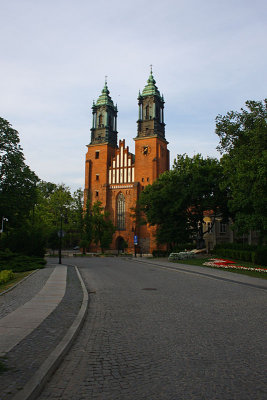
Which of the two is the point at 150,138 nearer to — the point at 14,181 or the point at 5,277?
the point at 14,181

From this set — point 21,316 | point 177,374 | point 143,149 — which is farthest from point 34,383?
point 143,149

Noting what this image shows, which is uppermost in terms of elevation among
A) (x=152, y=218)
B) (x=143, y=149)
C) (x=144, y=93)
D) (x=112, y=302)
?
(x=144, y=93)

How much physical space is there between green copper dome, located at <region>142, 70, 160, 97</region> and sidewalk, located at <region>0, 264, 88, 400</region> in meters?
62.3

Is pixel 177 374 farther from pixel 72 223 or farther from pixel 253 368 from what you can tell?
pixel 72 223

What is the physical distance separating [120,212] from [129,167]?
9.13 meters

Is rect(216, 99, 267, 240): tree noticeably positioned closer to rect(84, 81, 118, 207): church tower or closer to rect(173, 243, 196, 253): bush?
rect(173, 243, 196, 253): bush

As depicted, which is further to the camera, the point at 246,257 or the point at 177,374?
the point at 246,257

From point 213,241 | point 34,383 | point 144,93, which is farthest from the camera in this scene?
point 144,93

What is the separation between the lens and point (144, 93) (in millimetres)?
69188

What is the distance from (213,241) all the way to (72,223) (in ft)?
85.6

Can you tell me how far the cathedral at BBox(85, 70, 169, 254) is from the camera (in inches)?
2461

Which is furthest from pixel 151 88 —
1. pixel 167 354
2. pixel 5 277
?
pixel 167 354

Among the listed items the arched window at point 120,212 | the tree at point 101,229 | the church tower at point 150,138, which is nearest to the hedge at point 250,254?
the tree at point 101,229

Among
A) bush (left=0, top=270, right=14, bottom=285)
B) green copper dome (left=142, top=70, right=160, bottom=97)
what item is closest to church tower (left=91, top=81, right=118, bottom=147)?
green copper dome (left=142, top=70, right=160, bottom=97)
